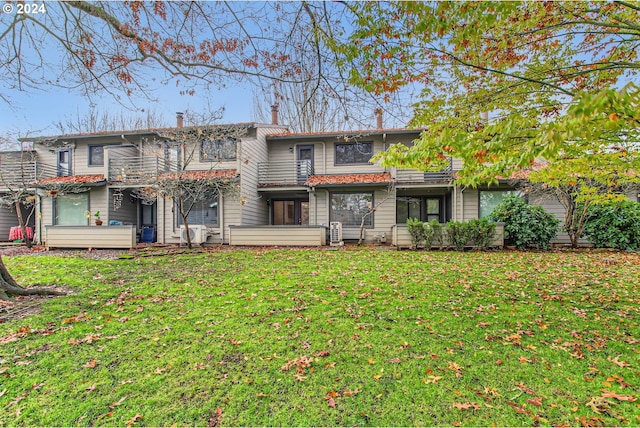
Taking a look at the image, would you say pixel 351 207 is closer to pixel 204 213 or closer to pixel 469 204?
pixel 469 204

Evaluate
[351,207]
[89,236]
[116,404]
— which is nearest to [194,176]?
[89,236]

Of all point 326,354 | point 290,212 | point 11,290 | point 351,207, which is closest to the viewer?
point 326,354

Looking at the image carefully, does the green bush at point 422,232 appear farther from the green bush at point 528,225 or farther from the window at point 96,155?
the window at point 96,155

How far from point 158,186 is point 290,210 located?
7.11 metres

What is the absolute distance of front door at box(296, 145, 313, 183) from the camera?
629 inches

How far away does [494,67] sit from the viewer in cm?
521

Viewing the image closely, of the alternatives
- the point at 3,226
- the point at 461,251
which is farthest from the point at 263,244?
the point at 3,226

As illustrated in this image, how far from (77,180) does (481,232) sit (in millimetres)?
19184

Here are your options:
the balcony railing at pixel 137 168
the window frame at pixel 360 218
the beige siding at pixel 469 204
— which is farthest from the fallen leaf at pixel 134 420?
the beige siding at pixel 469 204

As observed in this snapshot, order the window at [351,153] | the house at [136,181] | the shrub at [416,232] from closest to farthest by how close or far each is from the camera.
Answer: the shrub at [416,232] < the house at [136,181] < the window at [351,153]

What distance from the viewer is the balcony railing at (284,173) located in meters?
16.0

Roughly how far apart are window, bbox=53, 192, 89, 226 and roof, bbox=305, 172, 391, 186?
12043 mm

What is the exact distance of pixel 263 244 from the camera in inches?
541

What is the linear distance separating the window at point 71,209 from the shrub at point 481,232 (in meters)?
18.8
